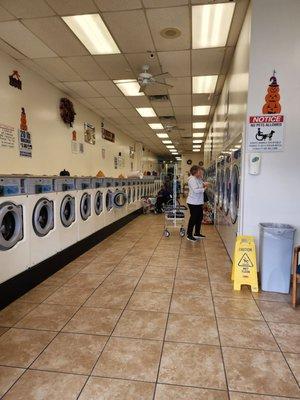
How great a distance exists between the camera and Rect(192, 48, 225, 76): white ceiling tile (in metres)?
4.45

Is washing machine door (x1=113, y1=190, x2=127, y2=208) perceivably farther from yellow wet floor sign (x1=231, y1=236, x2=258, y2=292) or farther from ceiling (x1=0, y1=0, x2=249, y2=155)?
yellow wet floor sign (x1=231, y1=236, x2=258, y2=292)

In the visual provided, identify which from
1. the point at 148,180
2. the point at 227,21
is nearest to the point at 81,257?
the point at 227,21

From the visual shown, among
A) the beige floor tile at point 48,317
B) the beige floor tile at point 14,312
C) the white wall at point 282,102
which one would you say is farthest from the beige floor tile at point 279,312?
the beige floor tile at point 14,312

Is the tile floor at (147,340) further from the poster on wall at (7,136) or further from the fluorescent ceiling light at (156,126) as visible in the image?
the fluorescent ceiling light at (156,126)

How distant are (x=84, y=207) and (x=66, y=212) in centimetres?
56

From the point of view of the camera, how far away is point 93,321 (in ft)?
7.86

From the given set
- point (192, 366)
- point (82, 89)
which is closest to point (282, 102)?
point (192, 366)

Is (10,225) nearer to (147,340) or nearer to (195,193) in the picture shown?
(147,340)

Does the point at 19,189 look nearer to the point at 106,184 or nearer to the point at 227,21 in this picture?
the point at 106,184

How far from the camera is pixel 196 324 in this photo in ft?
7.75

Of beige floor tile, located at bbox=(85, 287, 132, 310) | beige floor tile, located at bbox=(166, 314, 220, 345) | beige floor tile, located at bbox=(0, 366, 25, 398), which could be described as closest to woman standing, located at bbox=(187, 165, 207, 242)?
beige floor tile, located at bbox=(85, 287, 132, 310)

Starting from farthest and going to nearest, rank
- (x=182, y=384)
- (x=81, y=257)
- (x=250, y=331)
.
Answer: (x=81, y=257), (x=250, y=331), (x=182, y=384)

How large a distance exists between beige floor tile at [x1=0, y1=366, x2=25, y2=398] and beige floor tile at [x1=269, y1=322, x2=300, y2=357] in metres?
1.85

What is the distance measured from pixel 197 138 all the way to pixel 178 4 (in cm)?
1034
